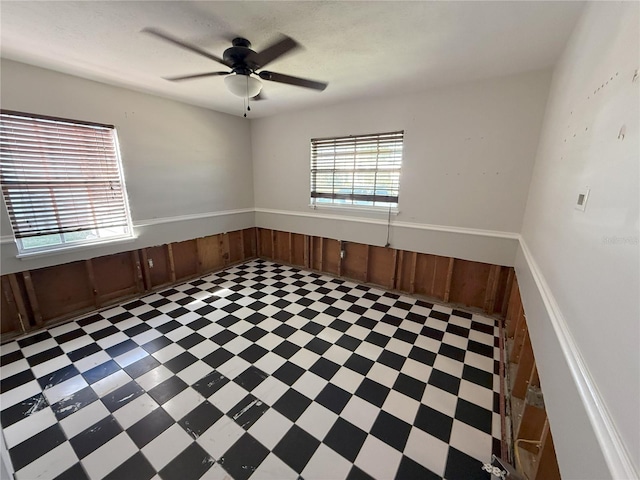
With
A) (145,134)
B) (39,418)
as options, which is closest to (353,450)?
(39,418)

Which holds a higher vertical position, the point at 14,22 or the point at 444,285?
the point at 14,22

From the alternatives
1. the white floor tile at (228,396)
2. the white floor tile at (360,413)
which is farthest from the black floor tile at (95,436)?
the white floor tile at (360,413)

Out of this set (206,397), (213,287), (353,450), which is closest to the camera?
(353,450)

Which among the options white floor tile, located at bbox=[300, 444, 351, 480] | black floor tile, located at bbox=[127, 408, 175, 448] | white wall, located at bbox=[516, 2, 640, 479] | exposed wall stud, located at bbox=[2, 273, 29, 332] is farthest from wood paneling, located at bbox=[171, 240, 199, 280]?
white wall, located at bbox=[516, 2, 640, 479]

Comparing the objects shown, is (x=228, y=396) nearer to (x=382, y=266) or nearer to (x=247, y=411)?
(x=247, y=411)

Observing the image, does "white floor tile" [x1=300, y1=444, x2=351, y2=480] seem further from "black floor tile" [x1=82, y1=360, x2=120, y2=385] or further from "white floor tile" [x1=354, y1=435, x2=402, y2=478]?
"black floor tile" [x1=82, y1=360, x2=120, y2=385]

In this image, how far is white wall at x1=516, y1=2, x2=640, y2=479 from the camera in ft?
1.98

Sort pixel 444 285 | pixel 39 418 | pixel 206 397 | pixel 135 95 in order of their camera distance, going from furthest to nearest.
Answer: pixel 444 285
pixel 135 95
pixel 206 397
pixel 39 418

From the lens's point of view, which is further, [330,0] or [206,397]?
[206,397]

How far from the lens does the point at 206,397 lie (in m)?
1.80

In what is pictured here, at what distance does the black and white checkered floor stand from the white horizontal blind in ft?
3.63

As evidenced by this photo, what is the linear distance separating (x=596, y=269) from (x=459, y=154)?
7.55 ft

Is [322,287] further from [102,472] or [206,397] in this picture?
[102,472]

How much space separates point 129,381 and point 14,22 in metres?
2.59
